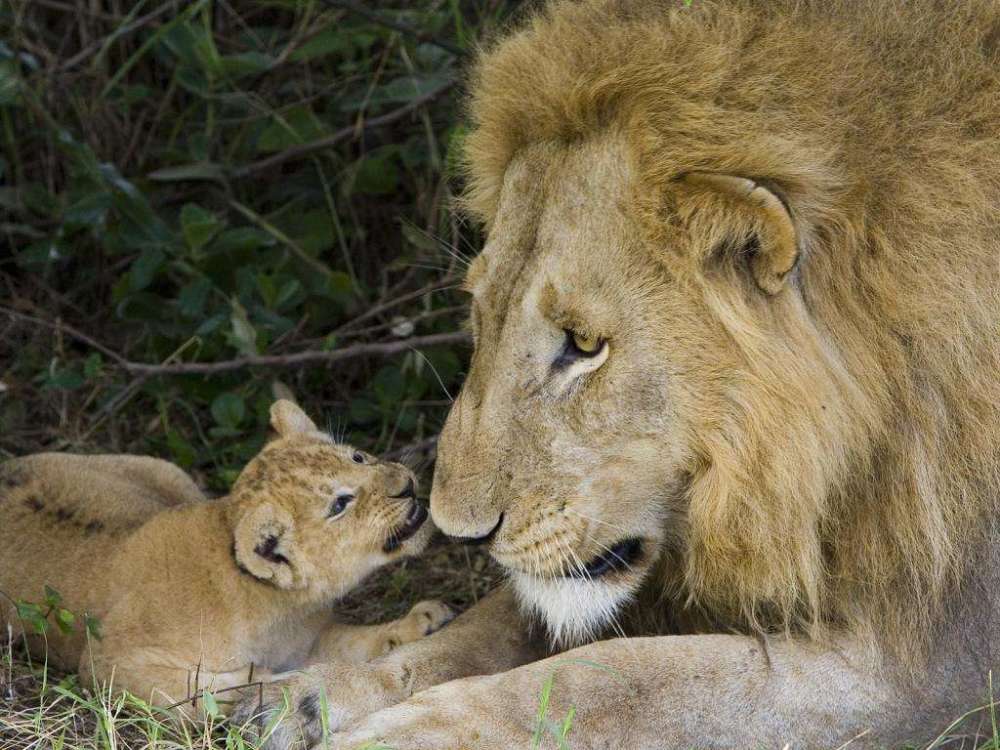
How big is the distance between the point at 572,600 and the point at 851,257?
0.89 metres

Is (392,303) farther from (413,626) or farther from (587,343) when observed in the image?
(587,343)

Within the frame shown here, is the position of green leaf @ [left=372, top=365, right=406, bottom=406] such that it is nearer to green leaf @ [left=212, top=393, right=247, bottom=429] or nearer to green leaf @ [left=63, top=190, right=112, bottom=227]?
green leaf @ [left=212, top=393, right=247, bottom=429]

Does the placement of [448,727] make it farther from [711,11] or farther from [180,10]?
[180,10]

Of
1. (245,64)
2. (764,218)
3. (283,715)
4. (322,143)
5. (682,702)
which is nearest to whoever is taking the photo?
(764,218)

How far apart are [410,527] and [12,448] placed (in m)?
2.08

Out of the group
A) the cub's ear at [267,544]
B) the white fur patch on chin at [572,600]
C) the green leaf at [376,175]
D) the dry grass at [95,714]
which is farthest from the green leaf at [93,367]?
the white fur patch on chin at [572,600]

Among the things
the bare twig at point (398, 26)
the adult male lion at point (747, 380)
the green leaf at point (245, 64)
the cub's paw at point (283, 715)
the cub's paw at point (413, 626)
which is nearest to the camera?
the adult male lion at point (747, 380)

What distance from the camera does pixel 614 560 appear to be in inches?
115

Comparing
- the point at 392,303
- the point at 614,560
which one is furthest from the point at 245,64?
the point at 614,560

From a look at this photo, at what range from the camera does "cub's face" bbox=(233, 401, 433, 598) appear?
10.8 ft

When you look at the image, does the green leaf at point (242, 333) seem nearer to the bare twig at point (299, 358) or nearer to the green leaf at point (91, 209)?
the bare twig at point (299, 358)

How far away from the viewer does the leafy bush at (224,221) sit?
482 cm

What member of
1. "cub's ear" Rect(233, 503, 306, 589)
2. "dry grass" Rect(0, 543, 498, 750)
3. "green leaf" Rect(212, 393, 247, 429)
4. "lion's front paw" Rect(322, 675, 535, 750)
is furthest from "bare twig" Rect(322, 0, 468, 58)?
"lion's front paw" Rect(322, 675, 535, 750)

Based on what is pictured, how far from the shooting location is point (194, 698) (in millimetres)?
3119
